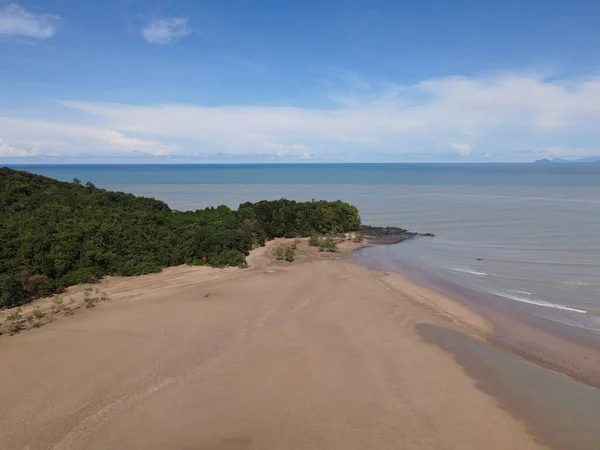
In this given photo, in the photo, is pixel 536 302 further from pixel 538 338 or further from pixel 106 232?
pixel 106 232

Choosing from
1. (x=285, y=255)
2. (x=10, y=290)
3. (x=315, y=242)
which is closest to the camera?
(x=10, y=290)

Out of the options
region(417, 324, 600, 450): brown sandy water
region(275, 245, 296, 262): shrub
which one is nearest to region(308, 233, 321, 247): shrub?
region(275, 245, 296, 262): shrub

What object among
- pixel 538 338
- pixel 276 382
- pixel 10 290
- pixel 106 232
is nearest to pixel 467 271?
pixel 538 338

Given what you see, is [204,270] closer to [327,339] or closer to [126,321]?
[126,321]

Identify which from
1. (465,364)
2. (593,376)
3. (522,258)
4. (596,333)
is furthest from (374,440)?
(522,258)

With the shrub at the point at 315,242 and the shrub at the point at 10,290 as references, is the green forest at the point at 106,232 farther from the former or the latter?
the shrub at the point at 315,242
